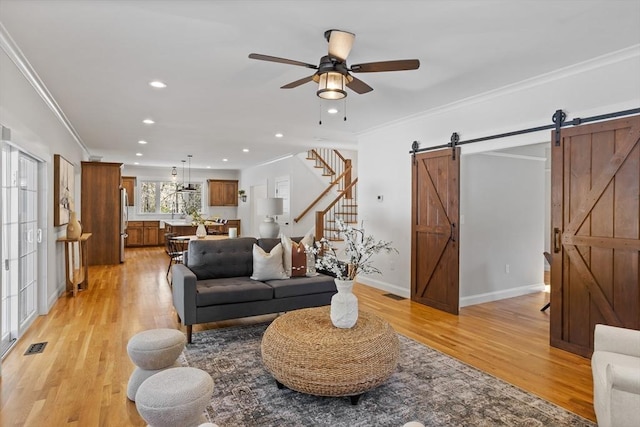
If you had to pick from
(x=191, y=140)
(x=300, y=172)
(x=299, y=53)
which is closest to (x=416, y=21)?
(x=299, y=53)

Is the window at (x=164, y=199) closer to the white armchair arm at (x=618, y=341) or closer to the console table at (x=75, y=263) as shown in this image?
the console table at (x=75, y=263)

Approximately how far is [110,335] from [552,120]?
502 centimetres

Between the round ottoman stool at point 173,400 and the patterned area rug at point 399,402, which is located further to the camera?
the patterned area rug at point 399,402

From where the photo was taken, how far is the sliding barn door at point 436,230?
15.8 feet

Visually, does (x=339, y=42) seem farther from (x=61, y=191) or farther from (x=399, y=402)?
(x=61, y=191)

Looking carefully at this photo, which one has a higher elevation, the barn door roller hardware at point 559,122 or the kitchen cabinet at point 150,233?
the barn door roller hardware at point 559,122

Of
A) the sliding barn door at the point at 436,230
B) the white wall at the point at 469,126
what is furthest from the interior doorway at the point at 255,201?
the sliding barn door at the point at 436,230

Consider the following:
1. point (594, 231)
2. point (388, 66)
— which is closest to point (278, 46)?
point (388, 66)

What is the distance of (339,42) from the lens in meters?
2.66

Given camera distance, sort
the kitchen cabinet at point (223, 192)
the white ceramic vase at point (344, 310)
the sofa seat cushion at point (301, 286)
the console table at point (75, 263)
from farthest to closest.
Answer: the kitchen cabinet at point (223, 192) < the console table at point (75, 263) < the sofa seat cushion at point (301, 286) < the white ceramic vase at point (344, 310)

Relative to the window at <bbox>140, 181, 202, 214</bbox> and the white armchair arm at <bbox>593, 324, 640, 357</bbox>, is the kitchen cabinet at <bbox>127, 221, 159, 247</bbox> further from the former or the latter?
the white armchair arm at <bbox>593, 324, 640, 357</bbox>

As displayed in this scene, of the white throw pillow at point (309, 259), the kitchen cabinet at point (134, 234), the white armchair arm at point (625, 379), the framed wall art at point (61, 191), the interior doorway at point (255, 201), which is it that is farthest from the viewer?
the kitchen cabinet at point (134, 234)

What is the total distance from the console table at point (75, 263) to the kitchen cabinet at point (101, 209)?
2316 mm

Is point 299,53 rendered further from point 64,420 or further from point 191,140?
point 191,140
